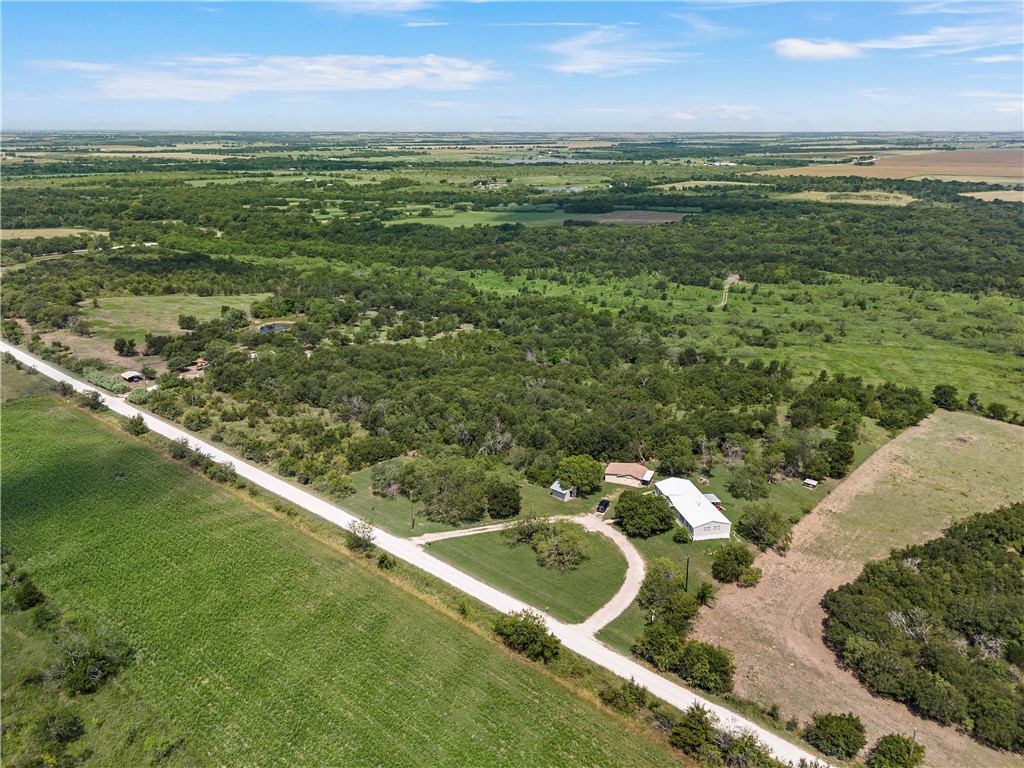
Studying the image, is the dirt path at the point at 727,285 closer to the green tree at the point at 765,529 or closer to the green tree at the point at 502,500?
the green tree at the point at 765,529

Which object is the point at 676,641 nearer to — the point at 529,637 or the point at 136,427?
the point at 529,637

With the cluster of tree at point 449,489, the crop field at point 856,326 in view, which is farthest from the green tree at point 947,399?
the cluster of tree at point 449,489

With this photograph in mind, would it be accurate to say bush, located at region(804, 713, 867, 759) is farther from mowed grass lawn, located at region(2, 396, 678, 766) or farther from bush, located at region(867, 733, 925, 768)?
mowed grass lawn, located at region(2, 396, 678, 766)

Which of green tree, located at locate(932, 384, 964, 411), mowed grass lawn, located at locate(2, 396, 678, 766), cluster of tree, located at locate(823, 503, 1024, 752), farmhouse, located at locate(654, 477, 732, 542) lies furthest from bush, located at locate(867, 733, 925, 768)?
green tree, located at locate(932, 384, 964, 411)

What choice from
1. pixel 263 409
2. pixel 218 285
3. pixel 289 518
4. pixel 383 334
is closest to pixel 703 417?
pixel 289 518

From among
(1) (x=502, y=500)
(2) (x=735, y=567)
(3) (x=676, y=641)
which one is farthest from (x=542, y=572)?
(2) (x=735, y=567)

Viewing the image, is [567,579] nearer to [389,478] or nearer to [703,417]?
[389,478]
